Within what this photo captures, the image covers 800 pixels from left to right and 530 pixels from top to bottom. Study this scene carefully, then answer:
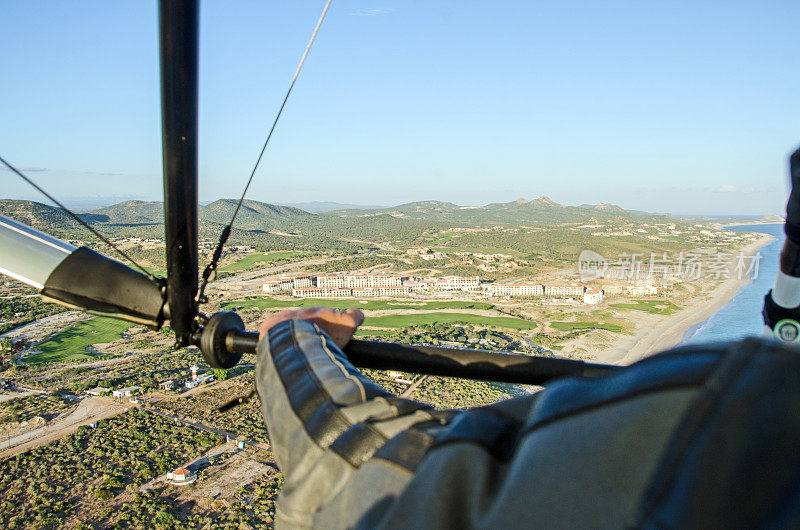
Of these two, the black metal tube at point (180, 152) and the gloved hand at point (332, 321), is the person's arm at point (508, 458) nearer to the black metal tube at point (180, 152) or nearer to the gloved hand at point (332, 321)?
the gloved hand at point (332, 321)

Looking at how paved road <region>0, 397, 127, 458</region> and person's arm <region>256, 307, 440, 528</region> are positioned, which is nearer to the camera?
person's arm <region>256, 307, 440, 528</region>

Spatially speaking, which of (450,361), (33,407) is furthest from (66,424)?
(450,361)

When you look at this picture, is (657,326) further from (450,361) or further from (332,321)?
(332,321)

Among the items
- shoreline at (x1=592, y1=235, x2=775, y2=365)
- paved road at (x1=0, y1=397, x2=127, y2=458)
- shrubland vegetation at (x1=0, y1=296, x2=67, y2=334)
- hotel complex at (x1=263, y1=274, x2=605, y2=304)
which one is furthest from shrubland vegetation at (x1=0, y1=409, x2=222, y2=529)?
shrubland vegetation at (x1=0, y1=296, x2=67, y2=334)

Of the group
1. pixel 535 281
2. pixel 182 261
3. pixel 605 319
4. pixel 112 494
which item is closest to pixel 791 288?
pixel 182 261

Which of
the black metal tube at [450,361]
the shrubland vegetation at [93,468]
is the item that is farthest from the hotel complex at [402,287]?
the black metal tube at [450,361]

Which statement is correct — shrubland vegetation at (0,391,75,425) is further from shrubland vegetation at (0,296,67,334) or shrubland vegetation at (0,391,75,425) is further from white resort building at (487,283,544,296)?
white resort building at (487,283,544,296)

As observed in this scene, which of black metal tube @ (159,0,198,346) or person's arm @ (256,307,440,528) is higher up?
black metal tube @ (159,0,198,346)
